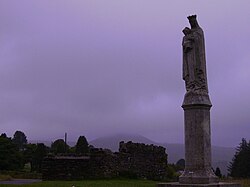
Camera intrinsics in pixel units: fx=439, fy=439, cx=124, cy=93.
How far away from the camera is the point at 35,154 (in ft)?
186

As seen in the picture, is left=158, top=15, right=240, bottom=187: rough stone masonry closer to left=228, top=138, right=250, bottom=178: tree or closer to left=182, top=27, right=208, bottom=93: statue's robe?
left=182, top=27, right=208, bottom=93: statue's robe

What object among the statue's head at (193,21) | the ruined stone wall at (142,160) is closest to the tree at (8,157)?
the ruined stone wall at (142,160)

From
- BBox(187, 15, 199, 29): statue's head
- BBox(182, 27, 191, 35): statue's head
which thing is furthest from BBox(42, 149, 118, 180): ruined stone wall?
BBox(187, 15, 199, 29): statue's head

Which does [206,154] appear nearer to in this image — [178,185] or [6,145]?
[178,185]

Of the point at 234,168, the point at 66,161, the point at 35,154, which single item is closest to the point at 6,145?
the point at 35,154

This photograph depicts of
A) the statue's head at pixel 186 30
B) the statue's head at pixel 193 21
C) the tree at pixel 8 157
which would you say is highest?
the statue's head at pixel 193 21

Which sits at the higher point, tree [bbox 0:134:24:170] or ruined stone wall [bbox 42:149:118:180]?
tree [bbox 0:134:24:170]

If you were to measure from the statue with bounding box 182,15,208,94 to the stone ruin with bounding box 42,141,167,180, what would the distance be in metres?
17.0

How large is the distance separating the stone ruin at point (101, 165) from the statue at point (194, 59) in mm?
16956

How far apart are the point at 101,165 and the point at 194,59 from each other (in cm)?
1741

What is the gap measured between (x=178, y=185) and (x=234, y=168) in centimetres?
5333

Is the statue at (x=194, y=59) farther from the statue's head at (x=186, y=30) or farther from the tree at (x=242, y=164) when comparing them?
the tree at (x=242, y=164)

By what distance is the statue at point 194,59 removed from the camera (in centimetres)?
1140

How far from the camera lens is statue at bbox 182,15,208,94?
11.4 metres
